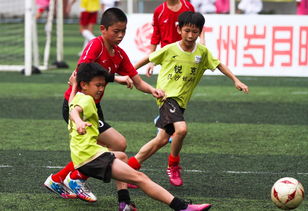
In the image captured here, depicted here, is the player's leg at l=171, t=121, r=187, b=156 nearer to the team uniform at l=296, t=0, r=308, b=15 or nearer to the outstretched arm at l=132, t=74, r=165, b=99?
the outstretched arm at l=132, t=74, r=165, b=99

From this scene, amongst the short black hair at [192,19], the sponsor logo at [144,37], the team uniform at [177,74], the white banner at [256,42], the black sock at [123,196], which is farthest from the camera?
the sponsor logo at [144,37]

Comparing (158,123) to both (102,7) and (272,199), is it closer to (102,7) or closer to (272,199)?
(272,199)

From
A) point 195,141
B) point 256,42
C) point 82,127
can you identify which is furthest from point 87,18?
point 82,127

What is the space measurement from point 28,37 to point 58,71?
194cm

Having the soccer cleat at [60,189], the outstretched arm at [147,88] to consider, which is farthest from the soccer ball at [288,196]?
the soccer cleat at [60,189]

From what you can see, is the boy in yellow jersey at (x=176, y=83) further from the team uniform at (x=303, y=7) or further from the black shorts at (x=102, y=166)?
the team uniform at (x=303, y=7)

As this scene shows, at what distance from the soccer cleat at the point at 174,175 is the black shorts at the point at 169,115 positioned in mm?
335

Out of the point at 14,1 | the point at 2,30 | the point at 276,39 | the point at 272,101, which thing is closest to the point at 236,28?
the point at 276,39

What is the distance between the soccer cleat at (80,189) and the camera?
723cm

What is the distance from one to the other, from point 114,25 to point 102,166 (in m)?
1.36

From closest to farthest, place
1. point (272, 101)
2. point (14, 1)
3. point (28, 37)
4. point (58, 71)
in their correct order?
point (272, 101) → point (28, 37) → point (58, 71) → point (14, 1)

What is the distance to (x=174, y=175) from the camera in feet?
26.3

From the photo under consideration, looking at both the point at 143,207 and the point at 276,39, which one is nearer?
the point at 143,207

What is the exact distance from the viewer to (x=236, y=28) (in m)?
15.2
